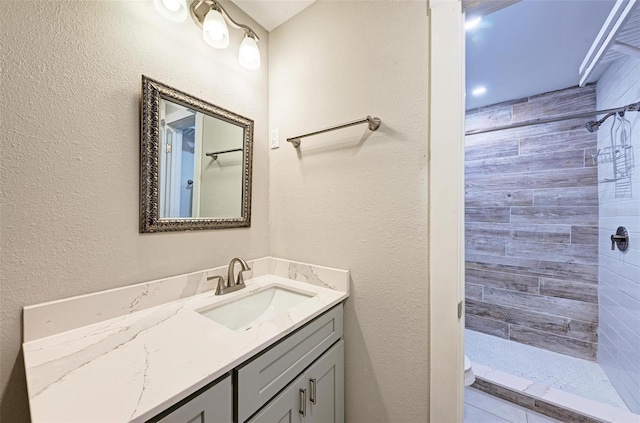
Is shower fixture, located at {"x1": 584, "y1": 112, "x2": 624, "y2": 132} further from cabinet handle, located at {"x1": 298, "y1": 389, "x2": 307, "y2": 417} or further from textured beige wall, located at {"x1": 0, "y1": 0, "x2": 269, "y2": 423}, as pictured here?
textured beige wall, located at {"x1": 0, "y1": 0, "x2": 269, "y2": 423}

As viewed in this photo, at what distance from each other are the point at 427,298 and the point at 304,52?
1.37 meters

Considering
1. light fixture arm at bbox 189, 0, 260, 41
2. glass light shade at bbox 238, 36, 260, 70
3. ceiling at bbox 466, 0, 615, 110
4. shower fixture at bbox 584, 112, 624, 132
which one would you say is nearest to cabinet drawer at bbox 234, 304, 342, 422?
glass light shade at bbox 238, 36, 260, 70

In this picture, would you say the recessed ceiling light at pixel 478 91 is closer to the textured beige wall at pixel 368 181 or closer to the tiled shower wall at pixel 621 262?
the tiled shower wall at pixel 621 262

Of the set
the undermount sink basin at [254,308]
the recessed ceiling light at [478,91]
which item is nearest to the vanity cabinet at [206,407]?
the undermount sink basin at [254,308]

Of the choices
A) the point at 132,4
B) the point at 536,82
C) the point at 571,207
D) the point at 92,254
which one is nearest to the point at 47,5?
the point at 132,4

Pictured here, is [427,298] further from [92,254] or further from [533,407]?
[533,407]

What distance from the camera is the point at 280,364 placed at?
0.79 metres

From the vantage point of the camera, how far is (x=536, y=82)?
1904mm

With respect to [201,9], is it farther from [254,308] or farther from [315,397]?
[315,397]

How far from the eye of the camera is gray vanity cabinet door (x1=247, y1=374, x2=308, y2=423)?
2.38ft

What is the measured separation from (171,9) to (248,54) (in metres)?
0.34

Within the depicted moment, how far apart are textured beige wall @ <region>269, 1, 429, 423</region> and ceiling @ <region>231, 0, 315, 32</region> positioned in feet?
0.16

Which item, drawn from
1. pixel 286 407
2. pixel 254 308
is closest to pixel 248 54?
pixel 254 308

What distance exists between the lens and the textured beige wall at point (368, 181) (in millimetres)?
974
